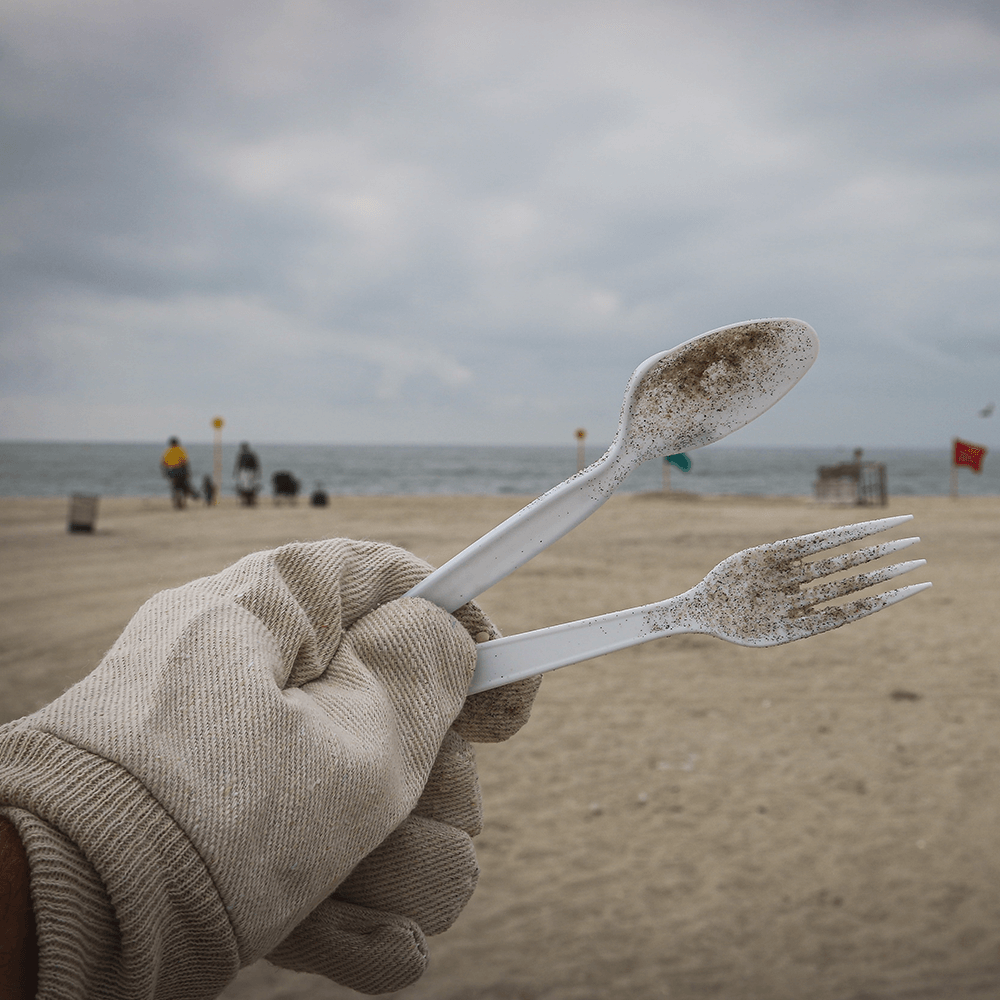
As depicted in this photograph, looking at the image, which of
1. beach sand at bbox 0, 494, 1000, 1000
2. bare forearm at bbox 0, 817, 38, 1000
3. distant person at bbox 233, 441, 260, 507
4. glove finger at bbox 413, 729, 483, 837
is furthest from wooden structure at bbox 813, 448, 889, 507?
bare forearm at bbox 0, 817, 38, 1000

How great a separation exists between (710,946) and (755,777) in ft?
5.17

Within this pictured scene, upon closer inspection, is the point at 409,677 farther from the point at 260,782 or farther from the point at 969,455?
the point at 969,455

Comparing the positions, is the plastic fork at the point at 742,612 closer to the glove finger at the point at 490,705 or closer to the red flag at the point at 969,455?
the glove finger at the point at 490,705

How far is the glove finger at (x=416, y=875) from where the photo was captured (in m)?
1.27

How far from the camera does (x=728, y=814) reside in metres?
4.27

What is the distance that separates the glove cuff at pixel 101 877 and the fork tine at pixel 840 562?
0.90 meters

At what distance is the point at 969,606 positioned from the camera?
8477 mm

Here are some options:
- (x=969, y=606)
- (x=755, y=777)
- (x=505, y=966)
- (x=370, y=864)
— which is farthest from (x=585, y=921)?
(x=969, y=606)

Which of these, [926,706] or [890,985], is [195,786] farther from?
[926,706]

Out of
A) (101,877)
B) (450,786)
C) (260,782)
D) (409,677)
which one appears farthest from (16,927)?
(450,786)

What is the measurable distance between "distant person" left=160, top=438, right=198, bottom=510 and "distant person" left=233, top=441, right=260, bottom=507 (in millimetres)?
1353

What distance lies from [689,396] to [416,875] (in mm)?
891

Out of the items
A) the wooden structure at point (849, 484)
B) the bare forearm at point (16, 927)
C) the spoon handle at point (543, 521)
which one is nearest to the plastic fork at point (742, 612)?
the spoon handle at point (543, 521)

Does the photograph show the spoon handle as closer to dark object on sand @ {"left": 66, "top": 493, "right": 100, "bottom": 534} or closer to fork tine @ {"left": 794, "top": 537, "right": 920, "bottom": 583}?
fork tine @ {"left": 794, "top": 537, "right": 920, "bottom": 583}
